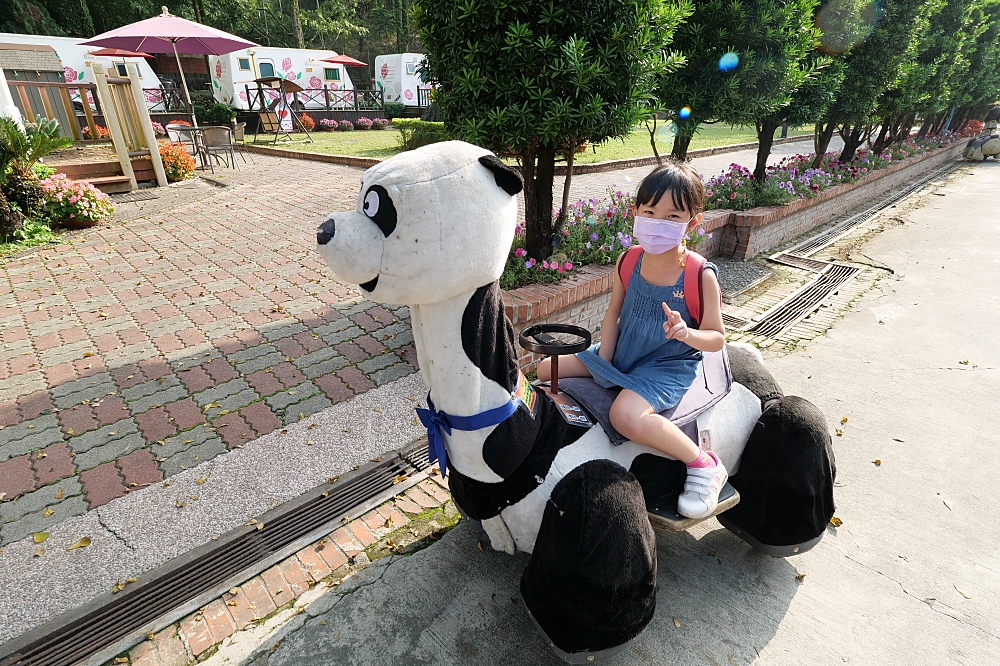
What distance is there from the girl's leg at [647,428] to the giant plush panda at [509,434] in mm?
85

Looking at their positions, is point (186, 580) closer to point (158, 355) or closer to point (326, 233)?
point (326, 233)

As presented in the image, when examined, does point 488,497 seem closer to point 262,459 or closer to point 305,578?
point 305,578

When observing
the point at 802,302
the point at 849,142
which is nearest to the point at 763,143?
the point at 802,302

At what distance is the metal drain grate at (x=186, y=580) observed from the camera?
2.24 m

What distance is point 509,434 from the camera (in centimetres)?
183

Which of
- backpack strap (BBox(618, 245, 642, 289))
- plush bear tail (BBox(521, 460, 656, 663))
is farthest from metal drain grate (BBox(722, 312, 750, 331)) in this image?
plush bear tail (BBox(521, 460, 656, 663))

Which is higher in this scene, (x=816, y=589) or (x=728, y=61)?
(x=728, y=61)

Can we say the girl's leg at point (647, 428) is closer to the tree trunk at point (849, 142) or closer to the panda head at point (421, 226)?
the panda head at point (421, 226)

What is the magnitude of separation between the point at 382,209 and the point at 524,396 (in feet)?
2.81

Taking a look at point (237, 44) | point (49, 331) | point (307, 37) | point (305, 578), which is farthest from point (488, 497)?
point (307, 37)

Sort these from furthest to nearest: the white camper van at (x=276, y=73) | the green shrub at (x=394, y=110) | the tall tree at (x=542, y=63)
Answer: the green shrub at (x=394, y=110), the white camper van at (x=276, y=73), the tall tree at (x=542, y=63)

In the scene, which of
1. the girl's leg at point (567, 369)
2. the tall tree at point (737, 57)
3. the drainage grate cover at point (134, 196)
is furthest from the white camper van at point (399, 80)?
the girl's leg at point (567, 369)

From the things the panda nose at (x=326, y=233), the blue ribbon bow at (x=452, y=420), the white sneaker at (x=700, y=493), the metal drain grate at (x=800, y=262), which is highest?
the panda nose at (x=326, y=233)

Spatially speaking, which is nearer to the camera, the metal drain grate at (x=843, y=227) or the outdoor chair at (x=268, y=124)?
the metal drain grate at (x=843, y=227)
